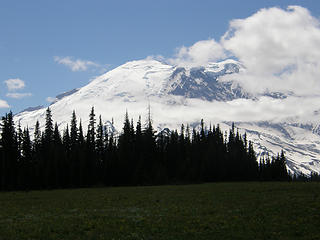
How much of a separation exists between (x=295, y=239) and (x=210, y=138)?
11193 centimetres

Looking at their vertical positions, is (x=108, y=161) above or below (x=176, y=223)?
above

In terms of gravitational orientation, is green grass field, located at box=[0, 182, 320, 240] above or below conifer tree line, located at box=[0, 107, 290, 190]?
below

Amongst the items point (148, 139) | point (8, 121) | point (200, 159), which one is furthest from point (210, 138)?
point (8, 121)

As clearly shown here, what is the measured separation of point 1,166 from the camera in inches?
3081

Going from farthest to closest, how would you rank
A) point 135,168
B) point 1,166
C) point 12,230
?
point 135,168
point 1,166
point 12,230

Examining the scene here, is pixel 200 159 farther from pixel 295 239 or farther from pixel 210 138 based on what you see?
pixel 295 239

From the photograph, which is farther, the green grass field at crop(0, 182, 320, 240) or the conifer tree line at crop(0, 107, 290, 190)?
the conifer tree line at crop(0, 107, 290, 190)

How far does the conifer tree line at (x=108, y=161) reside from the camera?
8019 cm

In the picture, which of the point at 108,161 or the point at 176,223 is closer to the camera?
the point at 176,223

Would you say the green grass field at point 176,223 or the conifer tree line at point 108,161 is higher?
the conifer tree line at point 108,161

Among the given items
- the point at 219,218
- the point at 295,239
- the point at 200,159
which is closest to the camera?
the point at 295,239

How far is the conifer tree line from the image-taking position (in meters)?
80.2

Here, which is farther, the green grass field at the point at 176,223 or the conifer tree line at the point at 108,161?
the conifer tree line at the point at 108,161

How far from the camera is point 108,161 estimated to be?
301 ft
